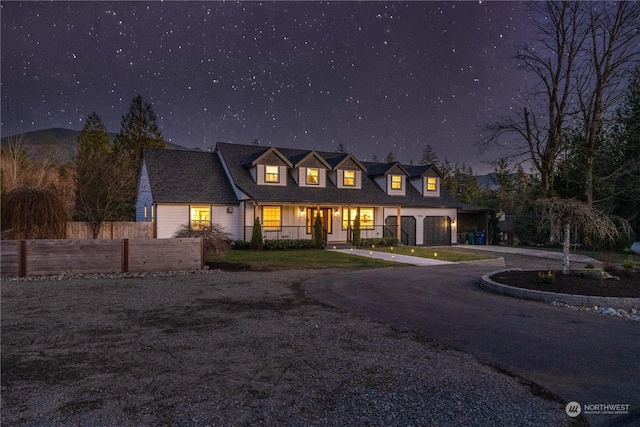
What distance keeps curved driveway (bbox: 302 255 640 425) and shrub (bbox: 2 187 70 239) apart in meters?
10.5

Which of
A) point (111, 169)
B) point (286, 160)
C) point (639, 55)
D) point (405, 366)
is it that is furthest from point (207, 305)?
point (639, 55)

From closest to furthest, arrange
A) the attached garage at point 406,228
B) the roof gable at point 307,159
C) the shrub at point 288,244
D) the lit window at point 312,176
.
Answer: the shrub at point 288,244
the roof gable at point 307,159
the lit window at point 312,176
the attached garage at point 406,228

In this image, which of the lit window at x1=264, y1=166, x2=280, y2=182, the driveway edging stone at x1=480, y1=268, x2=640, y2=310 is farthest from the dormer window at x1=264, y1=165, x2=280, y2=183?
the driveway edging stone at x1=480, y1=268, x2=640, y2=310

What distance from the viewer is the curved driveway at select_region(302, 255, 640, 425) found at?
191 inches

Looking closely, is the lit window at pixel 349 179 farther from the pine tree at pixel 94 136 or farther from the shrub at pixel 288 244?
the pine tree at pixel 94 136

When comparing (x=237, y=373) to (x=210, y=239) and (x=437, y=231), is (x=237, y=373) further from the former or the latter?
(x=437, y=231)

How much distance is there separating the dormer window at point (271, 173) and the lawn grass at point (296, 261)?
6.62 metres

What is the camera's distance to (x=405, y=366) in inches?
207

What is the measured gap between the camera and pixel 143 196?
26141mm

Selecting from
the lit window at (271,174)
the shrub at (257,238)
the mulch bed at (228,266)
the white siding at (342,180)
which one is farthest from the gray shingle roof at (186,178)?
the mulch bed at (228,266)

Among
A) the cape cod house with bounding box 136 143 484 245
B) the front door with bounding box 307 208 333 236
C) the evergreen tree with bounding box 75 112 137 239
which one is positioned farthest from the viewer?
the front door with bounding box 307 208 333 236

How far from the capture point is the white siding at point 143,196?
24.6 meters

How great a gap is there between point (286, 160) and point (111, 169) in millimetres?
11373

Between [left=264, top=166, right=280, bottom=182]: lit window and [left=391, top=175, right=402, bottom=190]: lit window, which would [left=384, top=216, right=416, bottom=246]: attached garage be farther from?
[left=264, top=166, right=280, bottom=182]: lit window
